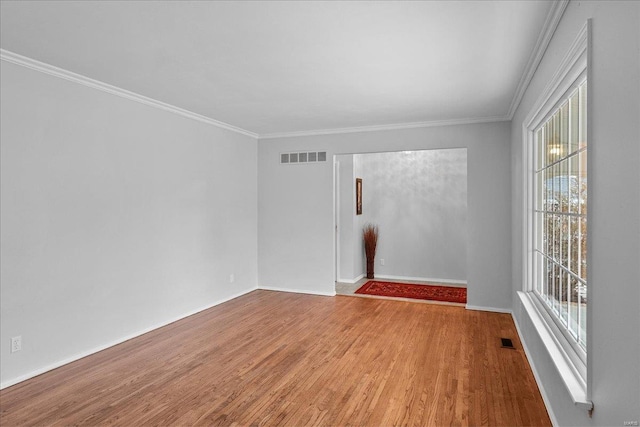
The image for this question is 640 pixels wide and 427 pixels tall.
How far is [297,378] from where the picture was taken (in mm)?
3094

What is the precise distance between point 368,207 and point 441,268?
1753mm

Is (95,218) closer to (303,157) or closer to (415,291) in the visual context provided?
(303,157)

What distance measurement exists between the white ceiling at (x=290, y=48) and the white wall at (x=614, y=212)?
883 millimetres

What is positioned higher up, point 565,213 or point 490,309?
point 565,213

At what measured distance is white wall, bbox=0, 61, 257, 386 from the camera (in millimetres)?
3039

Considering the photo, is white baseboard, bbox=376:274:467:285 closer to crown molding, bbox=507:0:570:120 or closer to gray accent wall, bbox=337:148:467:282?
gray accent wall, bbox=337:148:467:282

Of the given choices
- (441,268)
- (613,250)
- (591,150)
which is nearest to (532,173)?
(591,150)

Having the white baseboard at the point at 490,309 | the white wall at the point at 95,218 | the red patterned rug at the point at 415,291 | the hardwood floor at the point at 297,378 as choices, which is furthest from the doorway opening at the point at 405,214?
the white wall at the point at 95,218

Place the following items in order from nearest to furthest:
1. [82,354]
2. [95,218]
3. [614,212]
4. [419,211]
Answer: [614,212] → [82,354] → [95,218] → [419,211]

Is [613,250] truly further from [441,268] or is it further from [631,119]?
[441,268]

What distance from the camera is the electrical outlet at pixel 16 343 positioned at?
2.99 meters

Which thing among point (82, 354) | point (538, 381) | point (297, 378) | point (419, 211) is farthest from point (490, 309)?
point (82, 354)

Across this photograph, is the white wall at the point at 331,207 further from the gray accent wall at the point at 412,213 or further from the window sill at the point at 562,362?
the window sill at the point at 562,362

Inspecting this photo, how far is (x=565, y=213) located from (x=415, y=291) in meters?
3.90
